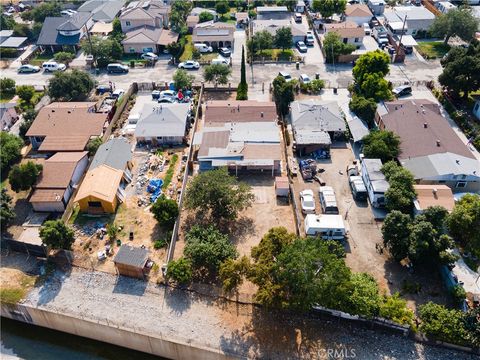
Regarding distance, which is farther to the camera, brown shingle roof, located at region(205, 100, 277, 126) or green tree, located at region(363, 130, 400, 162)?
brown shingle roof, located at region(205, 100, 277, 126)

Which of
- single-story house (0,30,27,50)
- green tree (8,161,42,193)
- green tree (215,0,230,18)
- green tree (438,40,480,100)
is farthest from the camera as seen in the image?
green tree (215,0,230,18)

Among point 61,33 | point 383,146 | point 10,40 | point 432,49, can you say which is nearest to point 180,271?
point 383,146

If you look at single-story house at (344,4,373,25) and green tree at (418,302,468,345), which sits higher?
single-story house at (344,4,373,25)

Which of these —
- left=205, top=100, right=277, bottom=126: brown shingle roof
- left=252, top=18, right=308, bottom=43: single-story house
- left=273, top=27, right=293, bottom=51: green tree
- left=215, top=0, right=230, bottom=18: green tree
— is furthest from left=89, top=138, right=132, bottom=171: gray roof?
left=215, top=0, right=230, bottom=18: green tree

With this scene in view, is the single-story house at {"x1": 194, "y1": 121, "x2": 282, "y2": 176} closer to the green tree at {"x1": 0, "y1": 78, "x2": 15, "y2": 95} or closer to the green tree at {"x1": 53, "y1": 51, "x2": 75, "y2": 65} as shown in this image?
the green tree at {"x1": 0, "y1": 78, "x2": 15, "y2": 95}

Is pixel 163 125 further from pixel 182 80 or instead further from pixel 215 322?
pixel 215 322

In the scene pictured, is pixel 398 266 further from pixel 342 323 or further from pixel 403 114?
pixel 403 114

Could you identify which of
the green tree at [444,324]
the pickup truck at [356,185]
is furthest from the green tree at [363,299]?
the pickup truck at [356,185]
